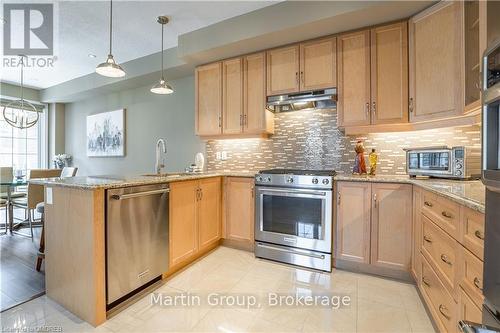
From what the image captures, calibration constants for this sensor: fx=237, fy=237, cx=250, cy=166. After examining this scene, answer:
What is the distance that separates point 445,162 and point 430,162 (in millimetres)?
124

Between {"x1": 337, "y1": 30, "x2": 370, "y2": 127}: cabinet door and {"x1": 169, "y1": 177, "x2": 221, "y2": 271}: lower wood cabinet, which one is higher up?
{"x1": 337, "y1": 30, "x2": 370, "y2": 127}: cabinet door

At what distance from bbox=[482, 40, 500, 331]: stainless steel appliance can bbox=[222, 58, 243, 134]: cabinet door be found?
2494 mm

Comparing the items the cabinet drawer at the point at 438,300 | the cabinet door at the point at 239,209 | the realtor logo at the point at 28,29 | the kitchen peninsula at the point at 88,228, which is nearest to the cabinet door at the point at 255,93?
the cabinet door at the point at 239,209

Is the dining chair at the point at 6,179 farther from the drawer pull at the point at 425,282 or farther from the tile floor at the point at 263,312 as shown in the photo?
the drawer pull at the point at 425,282

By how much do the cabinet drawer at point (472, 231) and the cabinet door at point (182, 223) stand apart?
2050mm

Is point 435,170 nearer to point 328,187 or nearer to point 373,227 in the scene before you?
point 373,227

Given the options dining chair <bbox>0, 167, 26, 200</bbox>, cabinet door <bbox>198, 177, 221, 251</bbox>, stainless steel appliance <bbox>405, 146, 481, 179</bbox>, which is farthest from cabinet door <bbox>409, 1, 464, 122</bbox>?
dining chair <bbox>0, 167, 26, 200</bbox>

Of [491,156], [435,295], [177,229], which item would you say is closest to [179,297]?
[177,229]

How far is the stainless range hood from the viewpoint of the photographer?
102 inches

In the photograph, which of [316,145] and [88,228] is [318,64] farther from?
[88,228]

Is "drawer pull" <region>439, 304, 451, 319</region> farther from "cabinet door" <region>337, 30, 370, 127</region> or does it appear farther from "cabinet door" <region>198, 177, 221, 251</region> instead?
"cabinet door" <region>198, 177, 221, 251</region>

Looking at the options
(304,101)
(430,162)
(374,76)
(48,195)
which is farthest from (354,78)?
(48,195)

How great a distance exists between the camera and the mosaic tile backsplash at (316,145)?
97.3 inches

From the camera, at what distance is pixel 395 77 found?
7.68 feet
